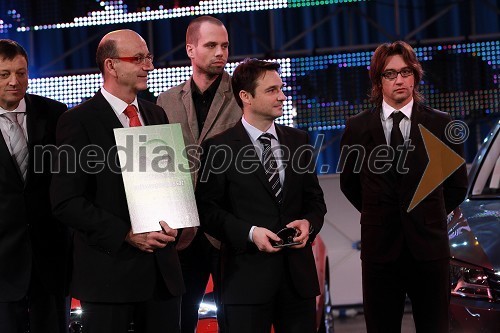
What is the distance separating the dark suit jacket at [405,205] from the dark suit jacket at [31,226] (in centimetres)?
164

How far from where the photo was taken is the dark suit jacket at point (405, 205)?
512 cm

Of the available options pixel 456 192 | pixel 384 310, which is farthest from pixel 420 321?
pixel 456 192

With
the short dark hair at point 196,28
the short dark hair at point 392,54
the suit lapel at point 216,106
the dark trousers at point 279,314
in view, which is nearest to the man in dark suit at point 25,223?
the dark trousers at point 279,314

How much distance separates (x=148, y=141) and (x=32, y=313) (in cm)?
103

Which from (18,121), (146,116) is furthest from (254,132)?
(18,121)

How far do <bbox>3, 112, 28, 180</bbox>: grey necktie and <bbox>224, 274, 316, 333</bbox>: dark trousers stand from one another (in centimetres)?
121

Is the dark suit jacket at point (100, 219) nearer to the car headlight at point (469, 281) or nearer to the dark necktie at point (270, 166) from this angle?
the dark necktie at point (270, 166)

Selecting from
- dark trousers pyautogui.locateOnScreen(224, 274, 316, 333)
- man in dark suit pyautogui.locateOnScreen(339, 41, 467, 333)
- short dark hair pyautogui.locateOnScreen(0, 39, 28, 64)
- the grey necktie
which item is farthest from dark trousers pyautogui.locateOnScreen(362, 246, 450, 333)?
short dark hair pyautogui.locateOnScreen(0, 39, 28, 64)

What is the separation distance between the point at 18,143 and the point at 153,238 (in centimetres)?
90

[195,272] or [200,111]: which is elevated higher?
[200,111]

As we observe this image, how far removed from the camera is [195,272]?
5.32 meters

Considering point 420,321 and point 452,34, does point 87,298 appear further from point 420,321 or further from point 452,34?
point 452,34

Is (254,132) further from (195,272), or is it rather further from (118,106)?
(195,272)

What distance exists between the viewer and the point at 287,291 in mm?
4660
